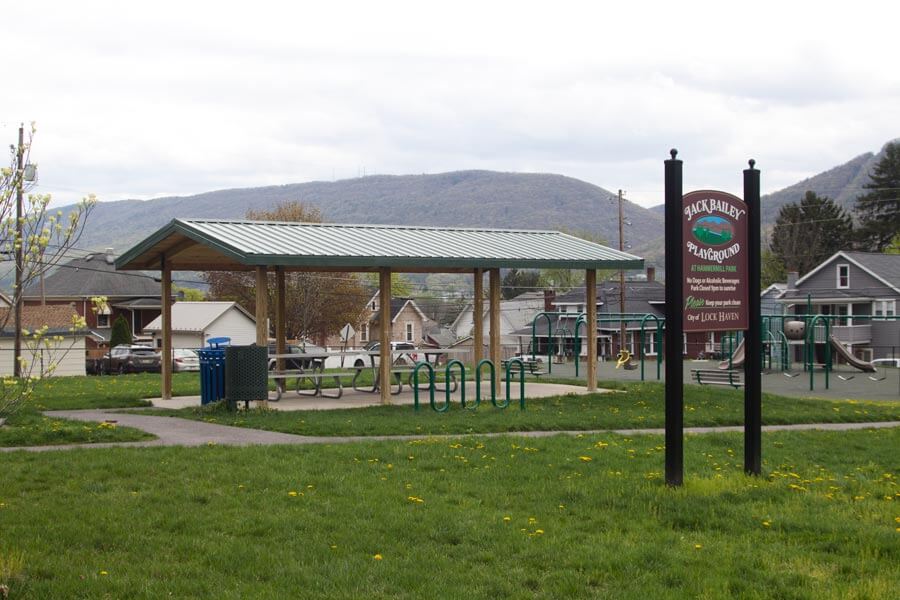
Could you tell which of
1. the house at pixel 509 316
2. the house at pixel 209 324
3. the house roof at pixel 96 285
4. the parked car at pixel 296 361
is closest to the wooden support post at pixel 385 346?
the parked car at pixel 296 361

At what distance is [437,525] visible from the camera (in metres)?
7.99

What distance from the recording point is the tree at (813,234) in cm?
8744

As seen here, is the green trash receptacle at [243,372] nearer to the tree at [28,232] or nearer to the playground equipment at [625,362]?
the tree at [28,232]

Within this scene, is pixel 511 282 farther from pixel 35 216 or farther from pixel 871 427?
pixel 35 216

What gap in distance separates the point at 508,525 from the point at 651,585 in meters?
1.76

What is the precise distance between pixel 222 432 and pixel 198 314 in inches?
2123

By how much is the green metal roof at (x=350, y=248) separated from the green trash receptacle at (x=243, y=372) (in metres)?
1.55

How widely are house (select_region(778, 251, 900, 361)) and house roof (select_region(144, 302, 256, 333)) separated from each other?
36.0 m

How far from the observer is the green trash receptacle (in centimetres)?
1748

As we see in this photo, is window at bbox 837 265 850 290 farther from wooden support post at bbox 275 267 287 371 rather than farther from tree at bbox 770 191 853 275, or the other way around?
wooden support post at bbox 275 267 287 371

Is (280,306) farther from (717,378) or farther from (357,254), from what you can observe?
(717,378)

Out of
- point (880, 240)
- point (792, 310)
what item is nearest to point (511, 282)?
point (880, 240)

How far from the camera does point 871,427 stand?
1673 cm

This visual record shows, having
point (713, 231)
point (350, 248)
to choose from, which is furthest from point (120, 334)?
point (713, 231)
